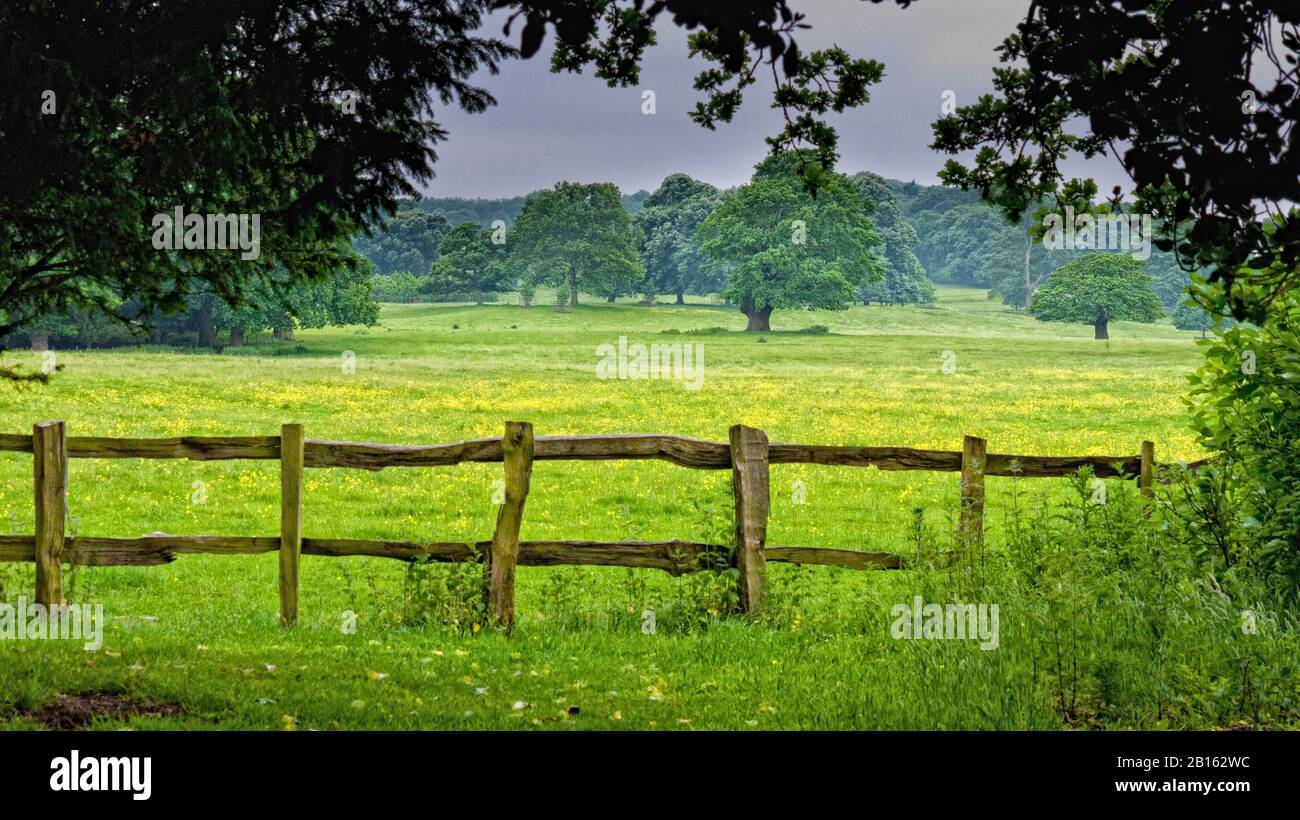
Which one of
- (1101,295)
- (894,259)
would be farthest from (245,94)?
(894,259)

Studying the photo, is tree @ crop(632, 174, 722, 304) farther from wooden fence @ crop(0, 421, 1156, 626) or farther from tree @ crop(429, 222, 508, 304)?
wooden fence @ crop(0, 421, 1156, 626)

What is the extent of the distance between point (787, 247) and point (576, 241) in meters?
25.0

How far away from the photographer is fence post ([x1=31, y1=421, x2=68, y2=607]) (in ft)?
31.7

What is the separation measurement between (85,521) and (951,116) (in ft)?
49.0

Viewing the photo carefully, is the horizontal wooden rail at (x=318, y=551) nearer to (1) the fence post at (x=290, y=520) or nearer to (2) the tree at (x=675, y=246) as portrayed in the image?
(1) the fence post at (x=290, y=520)

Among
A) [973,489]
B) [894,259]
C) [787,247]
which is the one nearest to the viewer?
[973,489]

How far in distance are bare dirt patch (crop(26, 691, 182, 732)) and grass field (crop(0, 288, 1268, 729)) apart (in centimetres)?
12

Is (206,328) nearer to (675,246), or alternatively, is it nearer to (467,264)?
(467,264)

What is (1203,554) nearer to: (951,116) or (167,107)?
(951,116)

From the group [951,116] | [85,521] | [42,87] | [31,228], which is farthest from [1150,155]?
[85,521]

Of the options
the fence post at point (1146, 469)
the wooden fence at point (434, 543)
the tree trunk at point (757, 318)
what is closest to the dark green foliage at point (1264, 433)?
the fence post at point (1146, 469)

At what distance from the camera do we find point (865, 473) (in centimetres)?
2445

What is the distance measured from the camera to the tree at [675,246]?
106500mm

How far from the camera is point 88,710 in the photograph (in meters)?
6.84
